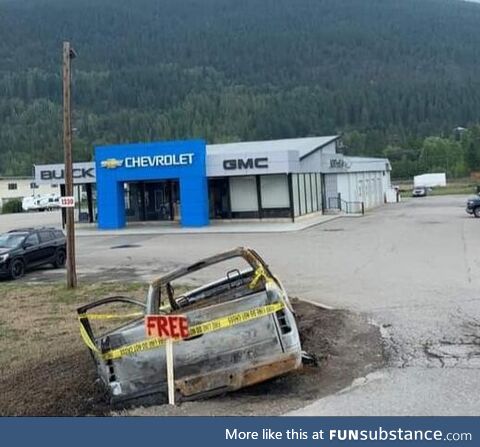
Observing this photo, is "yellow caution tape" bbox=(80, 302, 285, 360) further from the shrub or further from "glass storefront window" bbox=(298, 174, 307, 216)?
the shrub

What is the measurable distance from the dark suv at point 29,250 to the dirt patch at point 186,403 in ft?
29.8

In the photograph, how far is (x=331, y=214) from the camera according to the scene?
4659 cm

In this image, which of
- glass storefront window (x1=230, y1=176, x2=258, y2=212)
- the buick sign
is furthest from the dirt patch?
the buick sign

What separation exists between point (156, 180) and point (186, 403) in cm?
3413

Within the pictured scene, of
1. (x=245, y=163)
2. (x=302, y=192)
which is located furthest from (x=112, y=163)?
(x=302, y=192)

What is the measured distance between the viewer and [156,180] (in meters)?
40.8

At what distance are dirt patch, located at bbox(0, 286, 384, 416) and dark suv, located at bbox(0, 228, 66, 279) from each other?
9.09 metres

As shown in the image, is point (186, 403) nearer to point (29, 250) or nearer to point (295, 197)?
point (29, 250)

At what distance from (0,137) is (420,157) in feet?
303

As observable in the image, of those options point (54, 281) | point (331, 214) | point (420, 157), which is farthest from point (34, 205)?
point (420, 157)

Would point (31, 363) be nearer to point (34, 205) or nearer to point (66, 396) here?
point (66, 396)

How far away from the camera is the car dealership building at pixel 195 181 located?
3812cm

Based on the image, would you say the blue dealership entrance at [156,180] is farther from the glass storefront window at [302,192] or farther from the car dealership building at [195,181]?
the glass storefront window at [302,192]

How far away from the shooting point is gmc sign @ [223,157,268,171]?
37.3 metres
